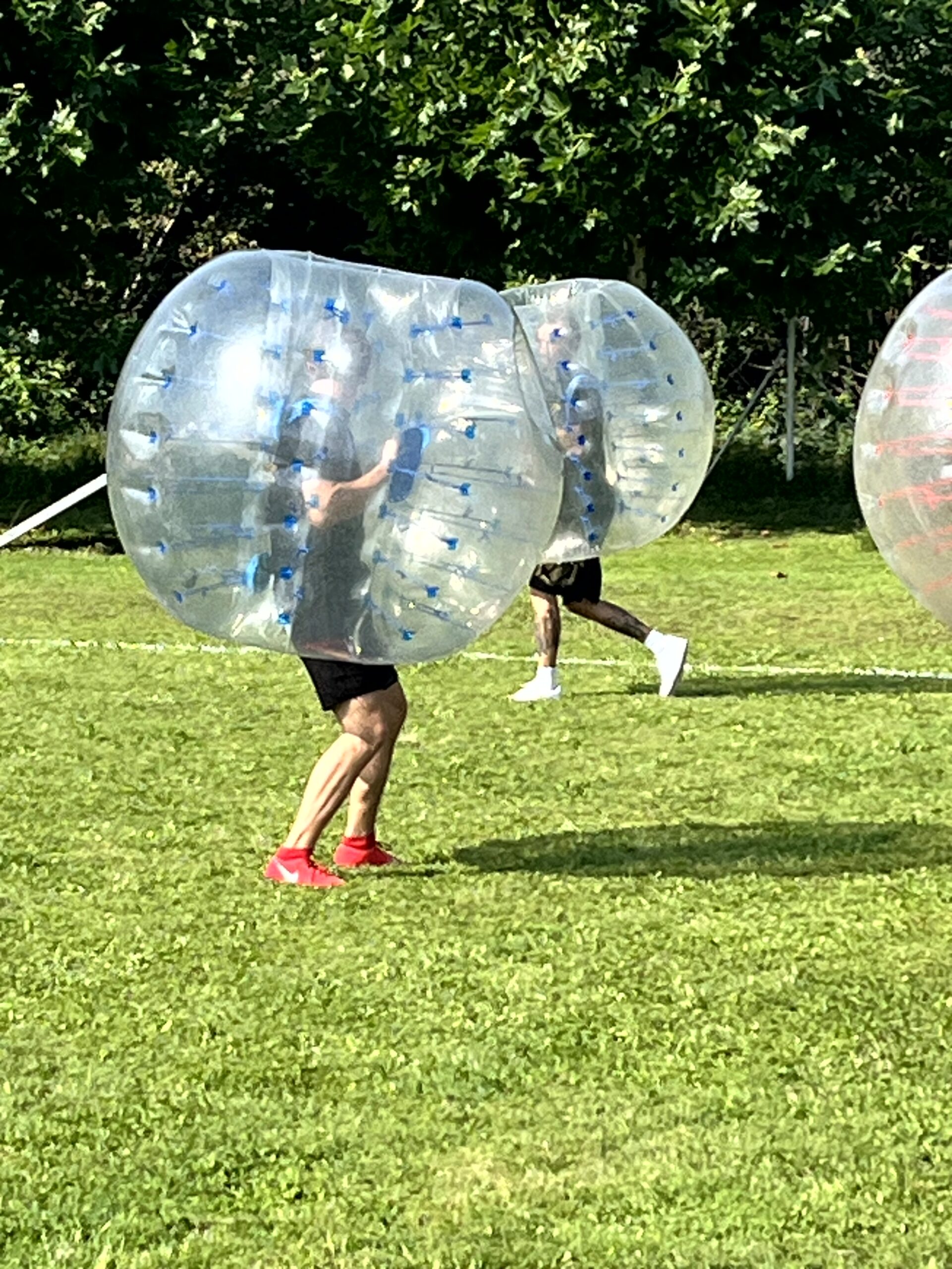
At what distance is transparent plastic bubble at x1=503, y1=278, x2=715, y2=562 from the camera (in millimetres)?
10766

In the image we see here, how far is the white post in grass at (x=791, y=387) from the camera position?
23141 millimetres

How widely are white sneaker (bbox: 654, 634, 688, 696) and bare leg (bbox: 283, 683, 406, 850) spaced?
14.6ft

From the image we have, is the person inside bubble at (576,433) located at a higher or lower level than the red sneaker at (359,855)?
higher

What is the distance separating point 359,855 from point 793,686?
485cm

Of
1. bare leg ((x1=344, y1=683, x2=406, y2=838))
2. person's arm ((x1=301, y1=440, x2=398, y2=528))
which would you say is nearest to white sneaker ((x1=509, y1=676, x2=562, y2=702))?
Answer: bare leg ((x1=344, y1=683, x2=406, y2=838))

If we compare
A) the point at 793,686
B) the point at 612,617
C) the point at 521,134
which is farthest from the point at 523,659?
the point at 521,134

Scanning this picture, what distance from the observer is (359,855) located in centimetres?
777

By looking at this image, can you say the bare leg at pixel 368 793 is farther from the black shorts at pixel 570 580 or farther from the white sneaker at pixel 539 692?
the black shorts at pixel 570 580

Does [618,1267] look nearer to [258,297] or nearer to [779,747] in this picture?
[258,297]

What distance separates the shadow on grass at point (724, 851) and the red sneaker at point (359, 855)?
1.00ft

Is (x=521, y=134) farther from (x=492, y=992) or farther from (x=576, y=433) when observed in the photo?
(x=492, y=992)

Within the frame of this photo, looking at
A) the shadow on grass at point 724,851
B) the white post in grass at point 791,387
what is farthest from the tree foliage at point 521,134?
the shadow on grass at point 724,851

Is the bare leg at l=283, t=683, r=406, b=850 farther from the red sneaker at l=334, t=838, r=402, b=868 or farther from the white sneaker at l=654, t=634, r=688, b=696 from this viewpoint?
the white sneaker at l=654, t=634, r=688, b=696

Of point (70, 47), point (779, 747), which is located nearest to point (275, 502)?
point (779, 747)
